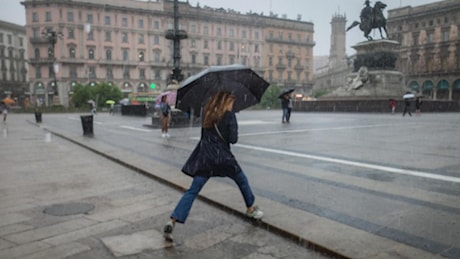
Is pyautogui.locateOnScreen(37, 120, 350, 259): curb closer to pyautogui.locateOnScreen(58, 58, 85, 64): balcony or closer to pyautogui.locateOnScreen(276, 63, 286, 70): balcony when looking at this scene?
pyautogui.locateOnScreen(58, 58, 85, 64): balcony

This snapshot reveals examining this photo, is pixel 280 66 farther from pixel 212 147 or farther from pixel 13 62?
pixel 212 147

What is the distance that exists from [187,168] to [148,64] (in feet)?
250

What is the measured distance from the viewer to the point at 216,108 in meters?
4.02

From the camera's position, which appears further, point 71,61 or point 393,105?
point 71,61

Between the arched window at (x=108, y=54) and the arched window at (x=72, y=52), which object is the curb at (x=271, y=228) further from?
the arched window at (x=108, y=54)

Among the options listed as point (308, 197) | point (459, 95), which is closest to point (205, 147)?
point (308, 197)

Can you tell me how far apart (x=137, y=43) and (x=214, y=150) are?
7702 cm

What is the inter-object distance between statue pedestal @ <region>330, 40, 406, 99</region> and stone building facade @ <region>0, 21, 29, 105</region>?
74829 mm

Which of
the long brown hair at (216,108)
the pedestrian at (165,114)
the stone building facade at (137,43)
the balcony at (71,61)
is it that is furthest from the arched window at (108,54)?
the long brown hair at (216,108)

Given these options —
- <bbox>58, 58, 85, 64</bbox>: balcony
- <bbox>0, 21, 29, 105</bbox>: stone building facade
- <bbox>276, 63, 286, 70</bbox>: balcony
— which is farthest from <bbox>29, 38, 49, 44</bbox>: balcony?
<bbox>276, 63, 286, 70</bbox>: balcony

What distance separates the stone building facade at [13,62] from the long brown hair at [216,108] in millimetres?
89948

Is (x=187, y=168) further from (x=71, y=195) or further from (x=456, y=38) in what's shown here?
(x=456, y=38)

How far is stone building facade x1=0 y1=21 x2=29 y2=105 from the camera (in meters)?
82.2

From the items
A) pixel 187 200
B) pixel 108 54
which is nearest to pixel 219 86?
pixel 187 200
